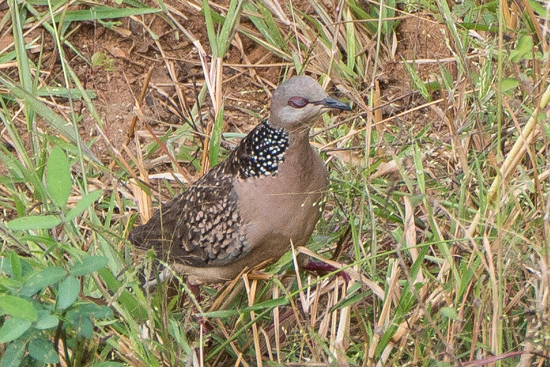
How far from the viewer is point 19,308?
8.72 ft

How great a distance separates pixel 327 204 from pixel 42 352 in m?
1.74

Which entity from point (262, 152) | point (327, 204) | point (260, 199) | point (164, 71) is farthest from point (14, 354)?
point (164, 71)

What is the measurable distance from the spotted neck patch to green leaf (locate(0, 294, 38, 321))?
1233mm

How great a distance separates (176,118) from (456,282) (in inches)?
104

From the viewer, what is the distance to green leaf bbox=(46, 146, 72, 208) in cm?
275

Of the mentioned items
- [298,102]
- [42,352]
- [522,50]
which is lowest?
[42,352]

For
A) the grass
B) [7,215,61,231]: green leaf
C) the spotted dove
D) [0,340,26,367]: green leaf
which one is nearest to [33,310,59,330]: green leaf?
the grass

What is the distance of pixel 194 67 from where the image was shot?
537 cm

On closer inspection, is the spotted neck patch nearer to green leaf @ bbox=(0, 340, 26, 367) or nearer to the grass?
the grass

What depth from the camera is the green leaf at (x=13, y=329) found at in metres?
2.64

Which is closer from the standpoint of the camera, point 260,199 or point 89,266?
point 89,266

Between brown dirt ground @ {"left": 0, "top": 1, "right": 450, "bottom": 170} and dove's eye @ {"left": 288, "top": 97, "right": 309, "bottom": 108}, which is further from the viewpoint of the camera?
brown dirt ground @ {"left": 0, "top": 1, "right": 450, "bottom": 170}

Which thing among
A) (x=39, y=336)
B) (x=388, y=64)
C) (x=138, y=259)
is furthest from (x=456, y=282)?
(x=388, y=64)

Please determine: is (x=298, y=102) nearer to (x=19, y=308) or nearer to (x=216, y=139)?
(x=216, y=139)
